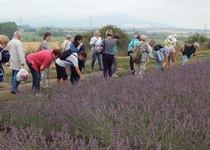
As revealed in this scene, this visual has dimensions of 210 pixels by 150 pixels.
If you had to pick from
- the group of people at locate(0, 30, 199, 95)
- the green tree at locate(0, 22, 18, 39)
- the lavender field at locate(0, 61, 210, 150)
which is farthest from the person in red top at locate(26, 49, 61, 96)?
the green tree at locate(0, 22, 18, 39)

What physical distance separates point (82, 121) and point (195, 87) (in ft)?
5.44

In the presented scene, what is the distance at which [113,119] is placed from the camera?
150 inches

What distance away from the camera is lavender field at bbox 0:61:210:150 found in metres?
2.76

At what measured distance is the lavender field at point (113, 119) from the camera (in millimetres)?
2756

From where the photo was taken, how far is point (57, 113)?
3.93 meters

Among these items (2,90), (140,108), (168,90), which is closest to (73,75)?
(2,90)

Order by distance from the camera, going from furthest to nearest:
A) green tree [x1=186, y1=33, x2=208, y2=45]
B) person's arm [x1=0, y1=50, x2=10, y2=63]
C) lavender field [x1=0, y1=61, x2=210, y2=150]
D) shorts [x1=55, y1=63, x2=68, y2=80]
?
green tree [x1=186, y1=33, x2=208, y2=45] → shorts [x1=55, y1=63, x2=68, y2=80] → person's arm [x1=0, y1=50, x2=10, y2=63] → lavender field [x1=0, y1=61, x2=210, y2=150]

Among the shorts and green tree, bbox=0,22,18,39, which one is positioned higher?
green tree, bbox=0,22,18,39

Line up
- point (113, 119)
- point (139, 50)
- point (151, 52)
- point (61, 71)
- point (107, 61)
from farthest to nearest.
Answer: point (151, 52) < point (107, 61) < point (139, 50) < point (61, 71) < point (113, 119)

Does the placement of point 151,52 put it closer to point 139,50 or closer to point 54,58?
point 139,50

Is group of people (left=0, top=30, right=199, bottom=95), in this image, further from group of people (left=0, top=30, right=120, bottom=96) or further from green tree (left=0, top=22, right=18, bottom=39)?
green tree (left=0, top=22, right=18, bottom=39)

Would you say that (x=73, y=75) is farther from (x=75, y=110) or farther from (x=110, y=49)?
(x=75, y=110)

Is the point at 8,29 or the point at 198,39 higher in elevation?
the point at 8,29

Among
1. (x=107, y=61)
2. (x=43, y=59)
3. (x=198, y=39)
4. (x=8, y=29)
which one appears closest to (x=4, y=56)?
(x=43, y=59)
